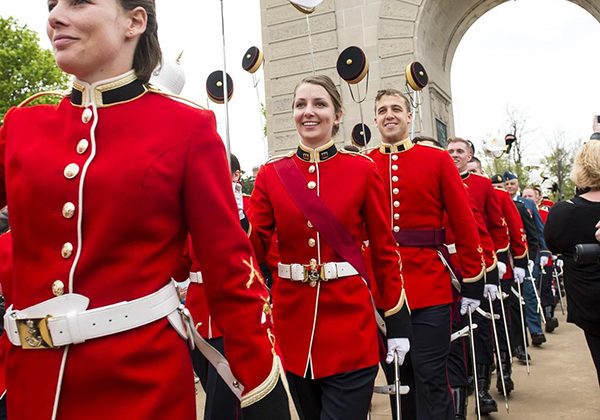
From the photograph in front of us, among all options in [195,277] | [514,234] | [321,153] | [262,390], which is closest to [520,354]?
[514,234]

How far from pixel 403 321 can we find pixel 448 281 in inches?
38.8

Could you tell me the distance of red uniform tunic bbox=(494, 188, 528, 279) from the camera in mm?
7234

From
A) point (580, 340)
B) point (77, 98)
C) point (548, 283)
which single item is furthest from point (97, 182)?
point (548, 283)

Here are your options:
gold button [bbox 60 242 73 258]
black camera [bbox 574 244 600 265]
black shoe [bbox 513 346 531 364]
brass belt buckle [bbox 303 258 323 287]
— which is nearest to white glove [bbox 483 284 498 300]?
black camera [bbox 574 244 600 265]

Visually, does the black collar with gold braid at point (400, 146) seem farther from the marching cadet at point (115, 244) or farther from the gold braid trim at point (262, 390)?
the gold braid trim at point (262, 390)

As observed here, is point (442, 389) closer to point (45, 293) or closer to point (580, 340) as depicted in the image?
point (45, 293)

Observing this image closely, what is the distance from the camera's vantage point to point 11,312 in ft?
5.19

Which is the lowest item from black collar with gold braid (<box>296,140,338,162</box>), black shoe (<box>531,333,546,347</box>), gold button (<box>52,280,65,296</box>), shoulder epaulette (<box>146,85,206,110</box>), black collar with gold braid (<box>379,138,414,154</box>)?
black shoe (<box>531,333,546,347</box>)

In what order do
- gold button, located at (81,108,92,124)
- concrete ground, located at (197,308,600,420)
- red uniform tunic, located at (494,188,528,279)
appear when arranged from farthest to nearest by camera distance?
red uniform tunic, located at (494,188,528,279) → concrete ground, located at (197,308,600,420) → gold button, located at (81,108,92,124)

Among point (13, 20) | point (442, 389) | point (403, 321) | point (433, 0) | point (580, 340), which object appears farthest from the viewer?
point (13, 20)

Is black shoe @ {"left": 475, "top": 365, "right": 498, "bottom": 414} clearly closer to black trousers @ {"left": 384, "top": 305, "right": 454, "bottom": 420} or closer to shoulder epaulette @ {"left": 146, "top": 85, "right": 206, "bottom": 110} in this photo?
black trousers @ {"left": 384, "top": 305, "right": 454, "bottom": 420}

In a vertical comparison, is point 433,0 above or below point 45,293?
above

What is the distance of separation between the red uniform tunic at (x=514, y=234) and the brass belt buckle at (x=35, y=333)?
6329 mm

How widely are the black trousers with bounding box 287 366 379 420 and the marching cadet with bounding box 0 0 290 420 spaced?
131cm
